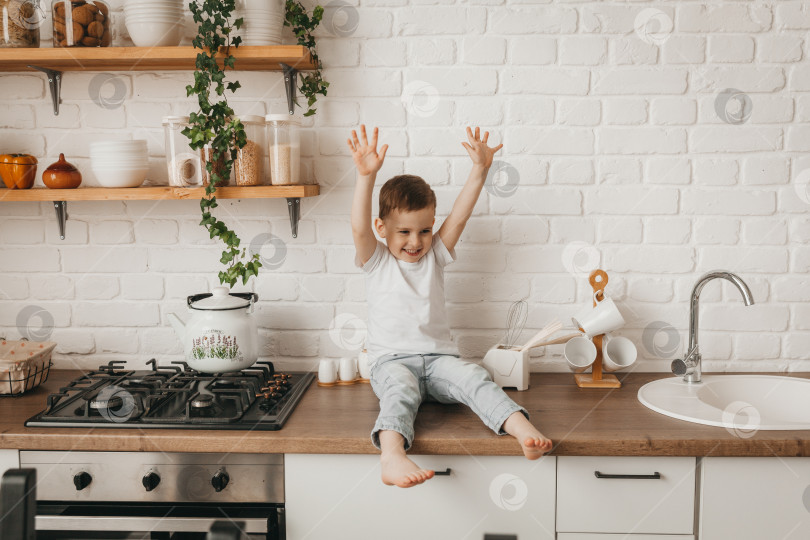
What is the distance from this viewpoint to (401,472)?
4.55 feet

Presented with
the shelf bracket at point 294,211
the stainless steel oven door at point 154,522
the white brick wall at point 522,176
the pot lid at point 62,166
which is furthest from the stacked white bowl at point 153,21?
the stainless steel oven door at point 154,522

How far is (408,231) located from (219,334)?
573mm

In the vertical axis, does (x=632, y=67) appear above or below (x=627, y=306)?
above

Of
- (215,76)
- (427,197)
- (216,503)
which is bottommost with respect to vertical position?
(216,503)

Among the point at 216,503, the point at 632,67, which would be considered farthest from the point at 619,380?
the point at 216,503

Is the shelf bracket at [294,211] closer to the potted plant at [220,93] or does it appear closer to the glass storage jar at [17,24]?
the potted plant at [220,93]

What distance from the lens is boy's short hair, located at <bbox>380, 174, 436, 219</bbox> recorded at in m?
1.80

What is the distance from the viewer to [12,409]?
1.73 metres

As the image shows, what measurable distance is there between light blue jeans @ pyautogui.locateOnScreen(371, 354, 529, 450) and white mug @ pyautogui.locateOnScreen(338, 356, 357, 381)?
0.40ft

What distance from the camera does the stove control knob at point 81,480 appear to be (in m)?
1.53

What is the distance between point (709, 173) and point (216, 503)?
1.60 meters

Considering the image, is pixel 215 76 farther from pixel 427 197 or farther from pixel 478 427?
pixel 478 427

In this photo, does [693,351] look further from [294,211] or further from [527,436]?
[294,211]

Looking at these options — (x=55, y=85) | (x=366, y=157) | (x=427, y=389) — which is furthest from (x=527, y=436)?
(x=55, y=85)
